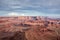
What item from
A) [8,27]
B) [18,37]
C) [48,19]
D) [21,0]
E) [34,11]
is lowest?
[18,37]

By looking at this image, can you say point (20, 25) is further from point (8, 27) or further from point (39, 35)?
point (39, 35)

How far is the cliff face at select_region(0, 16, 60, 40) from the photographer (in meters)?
3.11

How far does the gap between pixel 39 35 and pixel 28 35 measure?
322mm

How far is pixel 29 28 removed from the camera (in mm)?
3217

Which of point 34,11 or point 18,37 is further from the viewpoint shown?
point 34,11

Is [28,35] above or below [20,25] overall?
below

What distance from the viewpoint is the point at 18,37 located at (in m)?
3.08

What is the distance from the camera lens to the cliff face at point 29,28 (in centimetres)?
311

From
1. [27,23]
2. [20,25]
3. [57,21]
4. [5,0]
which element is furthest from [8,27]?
[57,21]

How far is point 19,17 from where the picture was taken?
326 centimetres

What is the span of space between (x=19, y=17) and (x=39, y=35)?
806 millimetres

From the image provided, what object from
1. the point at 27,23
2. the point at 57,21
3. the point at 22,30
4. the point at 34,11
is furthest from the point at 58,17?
the point at 22,30

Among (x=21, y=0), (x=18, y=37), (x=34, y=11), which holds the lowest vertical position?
(x=18, y=37)

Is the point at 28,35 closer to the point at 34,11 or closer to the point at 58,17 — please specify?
the point at 34,11
